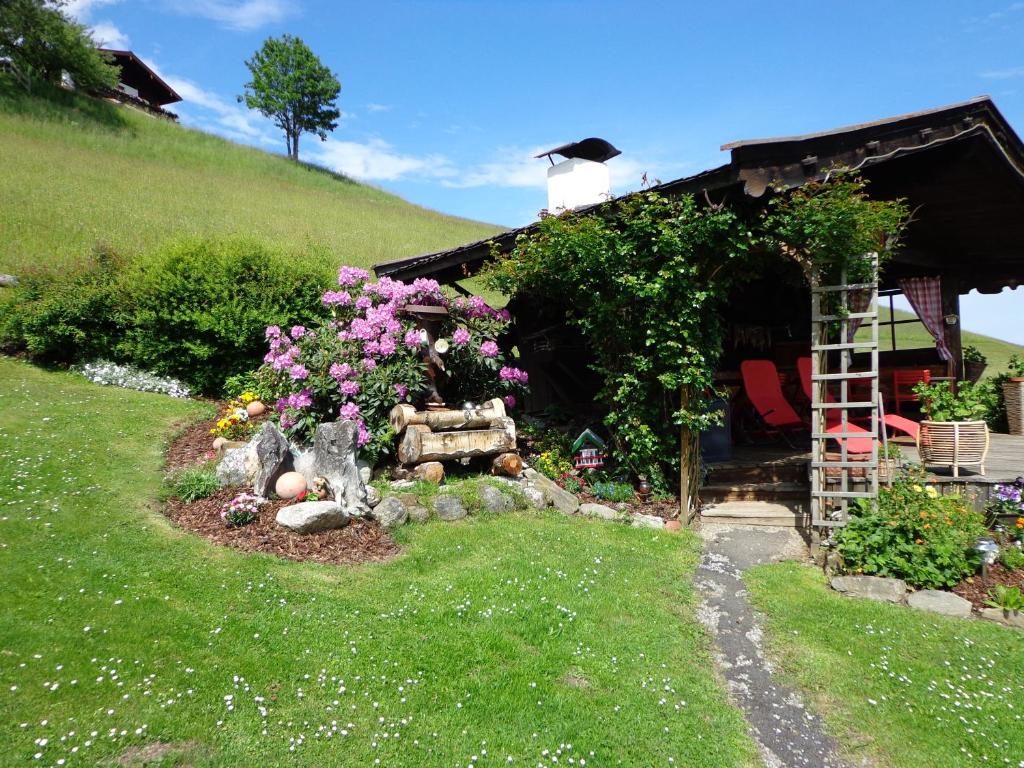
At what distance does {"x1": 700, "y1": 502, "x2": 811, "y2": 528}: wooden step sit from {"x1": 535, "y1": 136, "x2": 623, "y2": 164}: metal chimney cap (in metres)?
7.52

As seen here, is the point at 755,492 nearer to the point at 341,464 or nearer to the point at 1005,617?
the point at 1005,617

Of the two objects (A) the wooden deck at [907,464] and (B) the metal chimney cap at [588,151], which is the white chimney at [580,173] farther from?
(A) the wooden deck at [907,464]

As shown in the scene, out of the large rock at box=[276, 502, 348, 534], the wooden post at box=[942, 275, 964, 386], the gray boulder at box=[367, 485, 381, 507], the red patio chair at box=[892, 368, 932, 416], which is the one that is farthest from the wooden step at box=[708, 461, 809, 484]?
the wooden post at box=[942, 275, 964, 386]

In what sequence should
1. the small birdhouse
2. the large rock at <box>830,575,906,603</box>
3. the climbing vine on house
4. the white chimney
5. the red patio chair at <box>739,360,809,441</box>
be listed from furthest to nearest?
the white chimney → the red patio chair at <box>739,360,809,441</box> → the small birdhouse → the climbing vine on house → the large rock at <box>830,575,906,603</box>

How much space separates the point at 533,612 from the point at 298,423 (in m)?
3.73

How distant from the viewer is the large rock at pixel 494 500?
20.2 ft

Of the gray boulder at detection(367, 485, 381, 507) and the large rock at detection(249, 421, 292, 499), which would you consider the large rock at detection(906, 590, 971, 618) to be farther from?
the large rock at detection(249, 421, 292, 499)

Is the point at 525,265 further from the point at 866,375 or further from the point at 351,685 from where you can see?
the point at 351,685

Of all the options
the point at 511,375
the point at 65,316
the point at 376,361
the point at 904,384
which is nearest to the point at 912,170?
the point at 904,384

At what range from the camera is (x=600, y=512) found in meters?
6.47

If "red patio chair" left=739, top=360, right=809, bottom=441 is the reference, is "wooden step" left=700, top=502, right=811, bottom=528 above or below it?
below

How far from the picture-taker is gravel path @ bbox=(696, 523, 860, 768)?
308 cm

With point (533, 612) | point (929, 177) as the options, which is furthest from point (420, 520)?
point (929, 177)

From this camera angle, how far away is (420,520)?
573 centimetres
